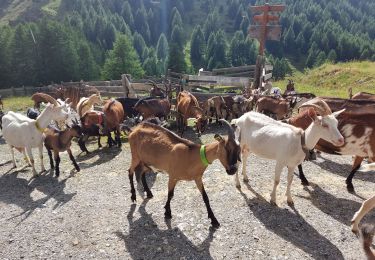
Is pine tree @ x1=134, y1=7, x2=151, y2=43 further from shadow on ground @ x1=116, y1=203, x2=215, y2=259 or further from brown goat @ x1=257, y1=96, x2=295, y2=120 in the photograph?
shadow on ground @ x1=116, y1=203, x2=215, y2=259

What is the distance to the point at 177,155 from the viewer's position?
7285 mm

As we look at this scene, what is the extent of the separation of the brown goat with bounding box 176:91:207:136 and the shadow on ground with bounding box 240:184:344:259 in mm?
6891

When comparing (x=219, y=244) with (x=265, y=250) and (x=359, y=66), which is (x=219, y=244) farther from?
(x=359, y=66)

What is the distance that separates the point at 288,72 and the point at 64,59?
169ft

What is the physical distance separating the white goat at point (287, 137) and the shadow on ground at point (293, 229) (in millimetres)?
409

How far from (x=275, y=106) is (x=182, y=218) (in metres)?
9.58

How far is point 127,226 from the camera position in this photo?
7527 mm

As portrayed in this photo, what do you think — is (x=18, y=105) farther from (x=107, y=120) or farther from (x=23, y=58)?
(x=23, y=58)

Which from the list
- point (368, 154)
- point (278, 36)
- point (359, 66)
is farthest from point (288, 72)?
point (368, 154)

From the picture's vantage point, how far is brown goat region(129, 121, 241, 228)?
21.4 feet

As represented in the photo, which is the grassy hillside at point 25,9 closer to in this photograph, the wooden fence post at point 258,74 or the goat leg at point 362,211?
the wooden fence post at point 258,74

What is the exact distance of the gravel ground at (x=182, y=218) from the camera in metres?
6.62

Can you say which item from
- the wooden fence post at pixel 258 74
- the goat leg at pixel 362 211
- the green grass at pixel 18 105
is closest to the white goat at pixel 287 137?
the goat leg at pixel 362 211

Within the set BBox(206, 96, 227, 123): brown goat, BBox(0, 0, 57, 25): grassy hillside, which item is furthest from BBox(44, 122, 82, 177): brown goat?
BBox(0, 0, 57, 25): grassy hillside
